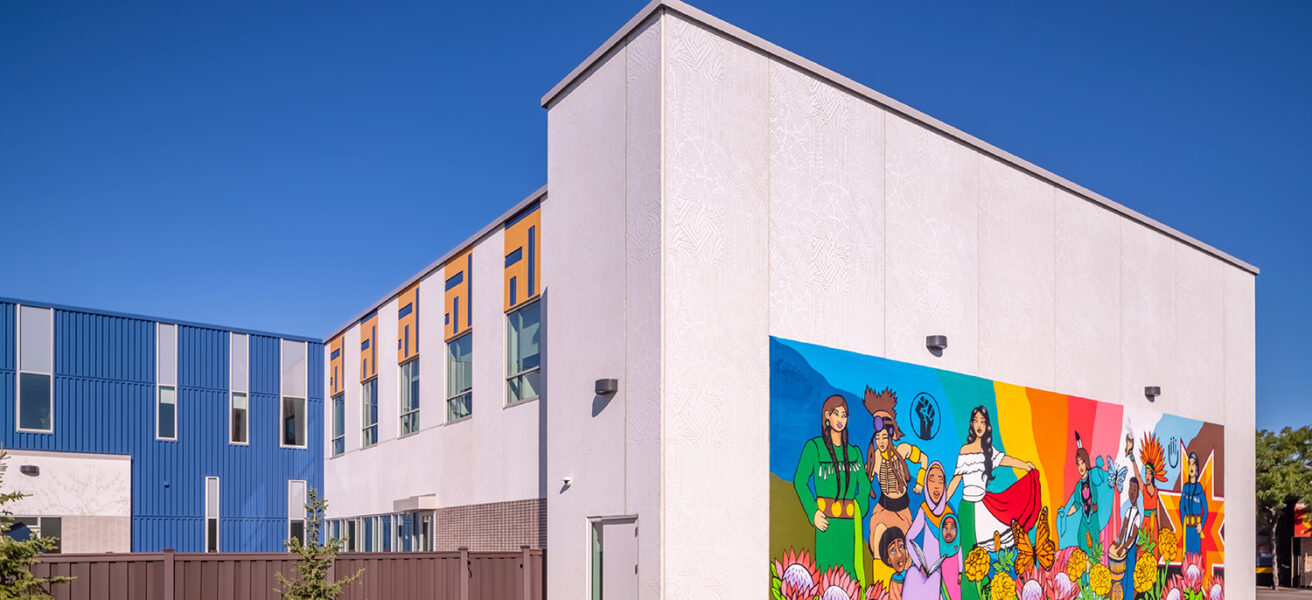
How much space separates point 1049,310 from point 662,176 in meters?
9.41

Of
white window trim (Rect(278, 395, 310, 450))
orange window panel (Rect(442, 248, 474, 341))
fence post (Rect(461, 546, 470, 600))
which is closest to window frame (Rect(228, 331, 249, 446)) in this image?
white window trim (Rect(278, 395, 310, 450))

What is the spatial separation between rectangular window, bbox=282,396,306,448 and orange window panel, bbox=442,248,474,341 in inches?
484

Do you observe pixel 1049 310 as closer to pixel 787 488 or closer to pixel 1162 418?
pixel 1162 418

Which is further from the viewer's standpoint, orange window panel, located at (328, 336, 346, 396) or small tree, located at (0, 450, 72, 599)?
orange window panel, located at (328, 336, 346, 396)

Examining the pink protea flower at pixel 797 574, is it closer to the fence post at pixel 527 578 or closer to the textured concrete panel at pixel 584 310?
the textured concrete panel at pixel 584 310

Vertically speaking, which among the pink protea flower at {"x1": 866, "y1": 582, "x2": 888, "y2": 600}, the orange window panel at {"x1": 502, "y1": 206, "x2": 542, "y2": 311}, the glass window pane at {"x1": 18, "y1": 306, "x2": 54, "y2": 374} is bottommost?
the pink protea flower at {"x1": 866, "y1": 582, "x2": 888, "y2": 600}

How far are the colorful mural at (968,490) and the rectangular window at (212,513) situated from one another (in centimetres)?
2221

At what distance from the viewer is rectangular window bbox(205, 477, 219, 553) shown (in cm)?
3109

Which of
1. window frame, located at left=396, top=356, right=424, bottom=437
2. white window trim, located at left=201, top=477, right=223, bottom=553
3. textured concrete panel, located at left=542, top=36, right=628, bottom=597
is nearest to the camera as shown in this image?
textured concrete panel, located at left=542, top=36, right=628, bottom=597

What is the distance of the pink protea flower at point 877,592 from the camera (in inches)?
604

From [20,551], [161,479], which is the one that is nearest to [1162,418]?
[20,551]

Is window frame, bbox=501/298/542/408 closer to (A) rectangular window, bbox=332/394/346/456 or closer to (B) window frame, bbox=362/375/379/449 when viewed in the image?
(B) window frame, bbox=362/375/379/449

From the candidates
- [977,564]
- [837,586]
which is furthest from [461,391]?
[977,564]

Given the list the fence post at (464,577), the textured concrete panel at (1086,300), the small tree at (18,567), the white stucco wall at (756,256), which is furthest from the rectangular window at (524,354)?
the textured concrete panel at (1086,300)
